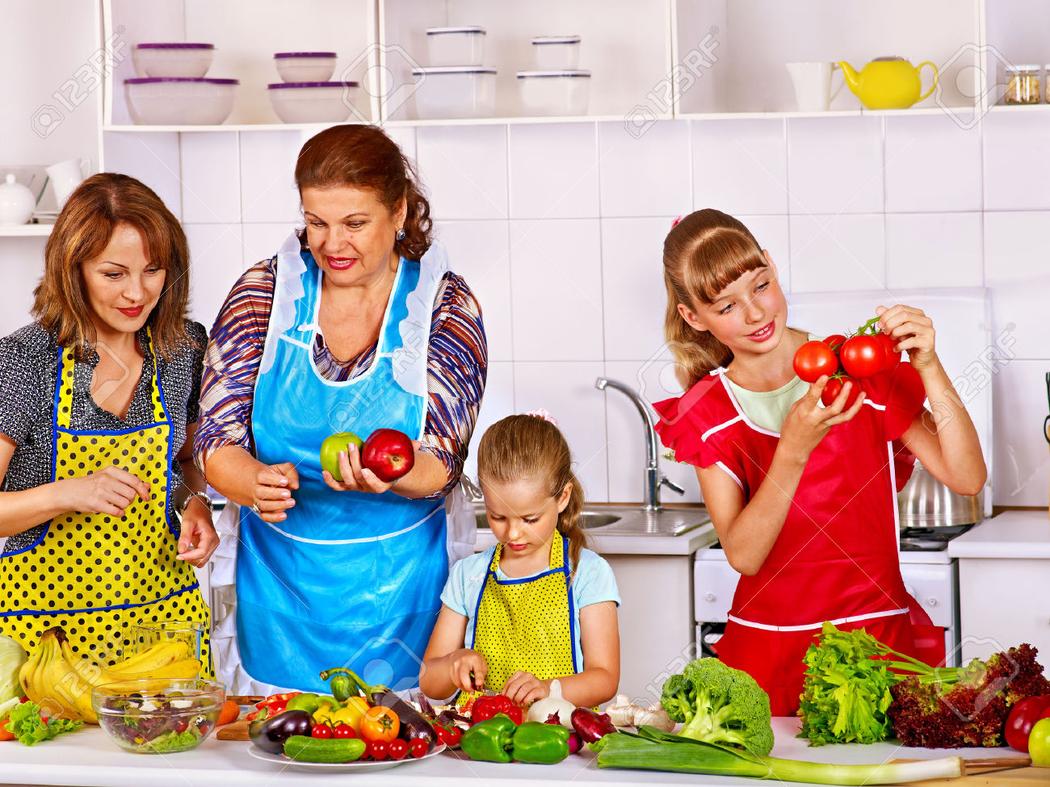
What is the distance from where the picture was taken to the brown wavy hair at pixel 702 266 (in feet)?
5.72

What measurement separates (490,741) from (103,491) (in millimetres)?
626

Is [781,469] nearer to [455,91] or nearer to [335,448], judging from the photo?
[335,448]

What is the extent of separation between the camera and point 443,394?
6.11ft

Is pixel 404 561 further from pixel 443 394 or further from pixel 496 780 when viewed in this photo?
pixel 496 780

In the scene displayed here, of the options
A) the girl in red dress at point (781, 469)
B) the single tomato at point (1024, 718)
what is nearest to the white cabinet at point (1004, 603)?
the girl in red dress at point (781, 469)

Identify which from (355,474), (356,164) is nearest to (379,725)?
(355,474)

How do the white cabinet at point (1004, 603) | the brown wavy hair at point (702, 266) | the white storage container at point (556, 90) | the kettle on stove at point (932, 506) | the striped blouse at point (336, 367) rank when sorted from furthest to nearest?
the white storage container at point (556, 90)
the kettle on stove at point (932, 506)
the white cabinet at point (1004, 603)
the striped blouse at point (336, 367)
the brown wavy hair at point (702, 266)

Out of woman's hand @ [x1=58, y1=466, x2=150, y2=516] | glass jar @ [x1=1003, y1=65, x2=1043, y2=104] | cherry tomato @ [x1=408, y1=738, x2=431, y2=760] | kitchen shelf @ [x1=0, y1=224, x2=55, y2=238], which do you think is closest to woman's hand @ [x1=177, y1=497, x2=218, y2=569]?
woman's hand @ [x1=58, y1=466, x2=150, y2=516]

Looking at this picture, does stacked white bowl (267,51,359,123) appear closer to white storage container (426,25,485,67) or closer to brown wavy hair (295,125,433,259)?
white storage container (426,25,485,67)

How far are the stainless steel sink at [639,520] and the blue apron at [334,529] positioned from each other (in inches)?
27.9

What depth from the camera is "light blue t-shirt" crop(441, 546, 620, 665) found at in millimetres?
1897

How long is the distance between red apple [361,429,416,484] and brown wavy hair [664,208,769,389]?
425mm

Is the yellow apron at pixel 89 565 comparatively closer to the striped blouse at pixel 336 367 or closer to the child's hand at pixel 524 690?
the striped blouse at pixel 336 367

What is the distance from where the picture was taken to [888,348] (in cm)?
164
